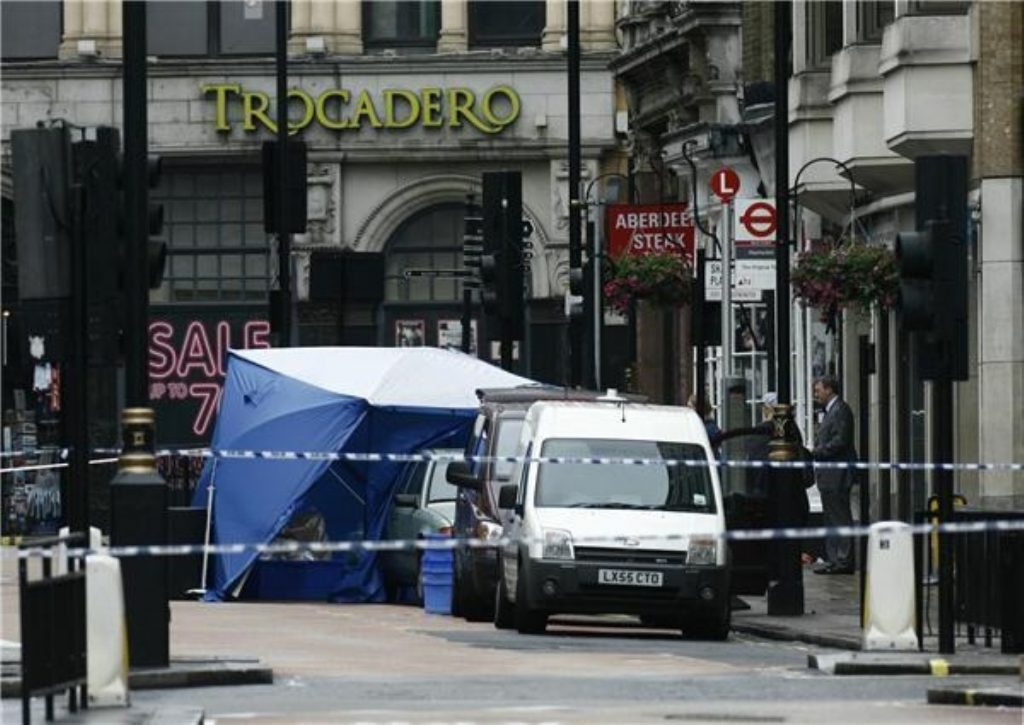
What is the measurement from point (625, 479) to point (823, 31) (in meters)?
14.4

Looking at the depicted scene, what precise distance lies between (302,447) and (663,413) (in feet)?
22.8

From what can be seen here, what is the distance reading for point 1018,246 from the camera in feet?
110

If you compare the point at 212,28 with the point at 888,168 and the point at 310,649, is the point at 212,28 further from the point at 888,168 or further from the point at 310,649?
the point at 310,649

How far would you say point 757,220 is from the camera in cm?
3516

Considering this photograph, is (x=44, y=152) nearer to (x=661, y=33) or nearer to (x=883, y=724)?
(x=883, y=724)

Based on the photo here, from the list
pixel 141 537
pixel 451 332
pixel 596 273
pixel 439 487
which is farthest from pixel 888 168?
pixel 451 332

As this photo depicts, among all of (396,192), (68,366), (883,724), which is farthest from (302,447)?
(396,192)

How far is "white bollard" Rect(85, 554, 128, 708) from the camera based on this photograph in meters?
17.3

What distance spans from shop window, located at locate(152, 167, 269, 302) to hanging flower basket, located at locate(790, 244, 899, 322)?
33.2 meters

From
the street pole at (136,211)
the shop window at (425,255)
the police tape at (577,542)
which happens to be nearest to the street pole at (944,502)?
the police tape at (577,542)

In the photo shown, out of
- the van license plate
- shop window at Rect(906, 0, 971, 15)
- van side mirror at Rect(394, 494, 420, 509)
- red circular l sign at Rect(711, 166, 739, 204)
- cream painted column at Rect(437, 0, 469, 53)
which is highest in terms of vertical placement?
cream painted column at Rect(437, 0, 469, 53)

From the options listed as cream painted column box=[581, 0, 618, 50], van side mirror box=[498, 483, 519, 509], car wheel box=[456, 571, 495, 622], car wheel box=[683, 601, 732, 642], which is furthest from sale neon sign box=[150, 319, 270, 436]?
car wheel box=[683, 601, 732, 642]

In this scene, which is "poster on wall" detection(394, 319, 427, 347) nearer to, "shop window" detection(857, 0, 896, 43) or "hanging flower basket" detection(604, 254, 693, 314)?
"hanging flower basket" detection(604, 254, 693, 314)

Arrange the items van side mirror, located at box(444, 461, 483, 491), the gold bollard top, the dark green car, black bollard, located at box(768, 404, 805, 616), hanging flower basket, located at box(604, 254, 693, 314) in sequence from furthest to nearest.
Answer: hanging flower basket, located at box(604, 254, 693, 314)
the dark green car
van side mirror, located at box(444, 461, 483, 491)
black bollard, located at box(768, 404, 805, 616)
the gold bollard top
